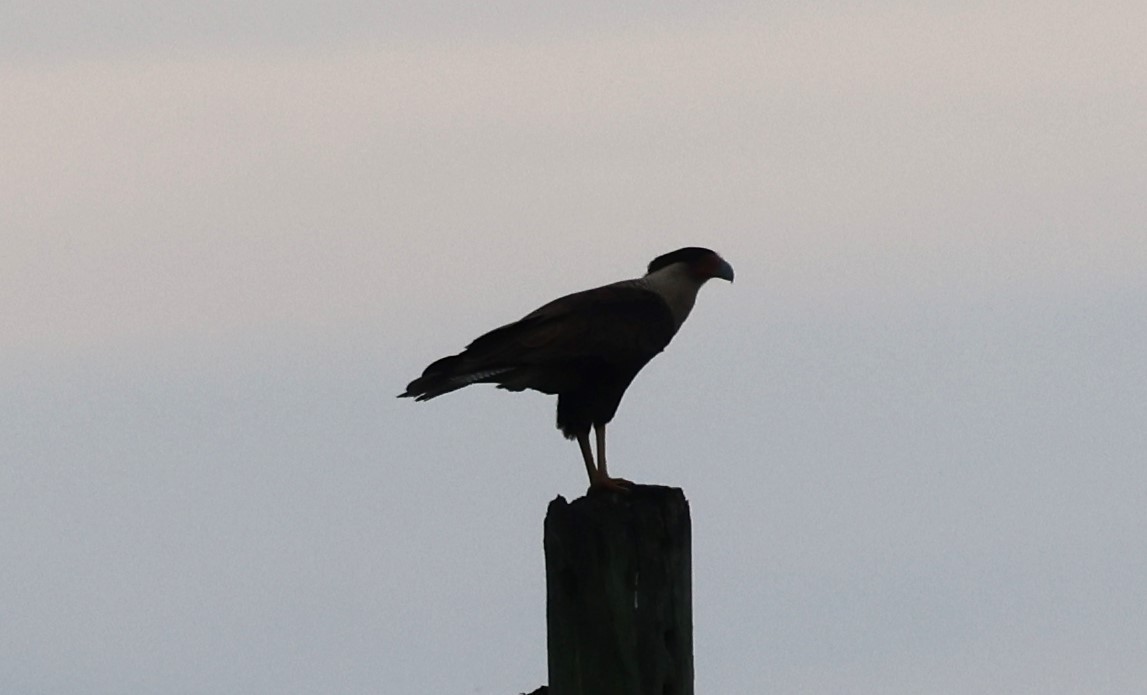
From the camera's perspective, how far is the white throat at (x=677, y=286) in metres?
8.48

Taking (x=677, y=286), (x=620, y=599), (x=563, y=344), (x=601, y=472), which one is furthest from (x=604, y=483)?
(x=620, y=599)

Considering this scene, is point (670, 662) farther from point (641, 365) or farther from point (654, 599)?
point (641, 365)

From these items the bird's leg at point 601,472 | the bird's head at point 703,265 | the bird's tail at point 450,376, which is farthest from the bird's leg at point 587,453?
the bird's head at point 703,265

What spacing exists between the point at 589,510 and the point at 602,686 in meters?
0.47

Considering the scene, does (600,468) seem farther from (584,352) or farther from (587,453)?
(584,352)

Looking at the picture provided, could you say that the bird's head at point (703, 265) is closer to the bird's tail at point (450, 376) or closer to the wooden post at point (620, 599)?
the bird's tail at point (450, 376)

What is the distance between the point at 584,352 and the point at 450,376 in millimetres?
746

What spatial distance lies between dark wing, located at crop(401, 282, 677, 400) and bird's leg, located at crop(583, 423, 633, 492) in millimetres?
240

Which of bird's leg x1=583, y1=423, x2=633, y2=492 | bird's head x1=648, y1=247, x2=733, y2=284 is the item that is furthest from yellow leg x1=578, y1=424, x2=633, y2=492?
bird's head x1=648, y1=247, x2=733, y2=284

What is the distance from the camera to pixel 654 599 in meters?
4.88

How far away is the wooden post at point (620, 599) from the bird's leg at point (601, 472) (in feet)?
6.87

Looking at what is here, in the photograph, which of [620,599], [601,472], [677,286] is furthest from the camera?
[677,286]

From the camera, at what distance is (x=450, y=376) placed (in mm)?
7344

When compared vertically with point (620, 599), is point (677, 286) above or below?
above
